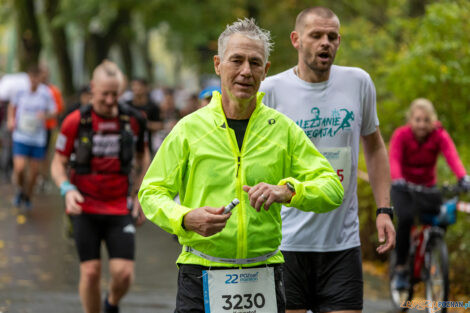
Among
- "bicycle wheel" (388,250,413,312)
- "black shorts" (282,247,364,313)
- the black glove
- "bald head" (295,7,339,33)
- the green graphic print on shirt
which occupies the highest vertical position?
"bald head" (295,7,339,33)

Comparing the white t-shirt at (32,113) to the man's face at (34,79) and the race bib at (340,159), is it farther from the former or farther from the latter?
the race bib at (340,159)

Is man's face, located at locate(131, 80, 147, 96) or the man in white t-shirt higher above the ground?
man's face, located at locate(131, 80, 147, 96)

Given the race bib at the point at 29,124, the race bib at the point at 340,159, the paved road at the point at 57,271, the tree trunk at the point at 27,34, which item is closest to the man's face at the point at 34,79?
the race bib at the point at 29,124

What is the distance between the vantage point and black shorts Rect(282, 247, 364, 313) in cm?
498

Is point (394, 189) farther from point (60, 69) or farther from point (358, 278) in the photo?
point (60, 69)

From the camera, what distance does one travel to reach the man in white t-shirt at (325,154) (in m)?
5.05

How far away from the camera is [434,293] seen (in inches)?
328

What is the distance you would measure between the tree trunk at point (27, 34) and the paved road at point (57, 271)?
14207mm

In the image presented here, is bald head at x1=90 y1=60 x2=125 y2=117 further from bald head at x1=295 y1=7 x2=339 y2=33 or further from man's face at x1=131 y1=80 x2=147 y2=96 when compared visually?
man's face at x1=131 y1=80 x2=147 y2=96

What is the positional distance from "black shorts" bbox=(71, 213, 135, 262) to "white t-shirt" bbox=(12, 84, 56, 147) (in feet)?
28.5

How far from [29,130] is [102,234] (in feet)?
28.6

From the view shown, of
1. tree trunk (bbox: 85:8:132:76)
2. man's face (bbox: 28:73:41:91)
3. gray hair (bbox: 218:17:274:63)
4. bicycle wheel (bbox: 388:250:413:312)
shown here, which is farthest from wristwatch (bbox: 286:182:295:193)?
tree trunk (bbox: 85:8:132:76)

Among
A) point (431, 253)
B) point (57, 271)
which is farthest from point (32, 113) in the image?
point (431, 253)

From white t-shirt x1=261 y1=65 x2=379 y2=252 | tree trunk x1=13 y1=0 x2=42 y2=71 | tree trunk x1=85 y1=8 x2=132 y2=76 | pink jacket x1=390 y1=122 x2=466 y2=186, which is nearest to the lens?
white t-shirt x1=261 y1=65 x2=379 y2=252
